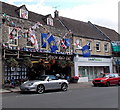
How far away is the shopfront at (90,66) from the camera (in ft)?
86.6

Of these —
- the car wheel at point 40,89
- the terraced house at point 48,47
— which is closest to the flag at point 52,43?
the terraced house at point 48,47

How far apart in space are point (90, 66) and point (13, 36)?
12.8 meters

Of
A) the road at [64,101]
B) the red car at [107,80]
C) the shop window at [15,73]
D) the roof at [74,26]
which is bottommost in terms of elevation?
the road at [64,101]

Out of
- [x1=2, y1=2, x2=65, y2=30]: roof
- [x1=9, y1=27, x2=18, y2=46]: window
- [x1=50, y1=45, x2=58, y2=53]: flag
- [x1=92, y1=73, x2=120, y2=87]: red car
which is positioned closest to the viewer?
[x1=9, y1=27, x2=18, y2=46]: window

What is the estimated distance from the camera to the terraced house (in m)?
19.8

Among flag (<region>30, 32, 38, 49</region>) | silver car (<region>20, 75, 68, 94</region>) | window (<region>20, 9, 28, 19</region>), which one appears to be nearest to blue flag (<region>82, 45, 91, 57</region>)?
flag (<region>30, 32, 38, 49</region>)

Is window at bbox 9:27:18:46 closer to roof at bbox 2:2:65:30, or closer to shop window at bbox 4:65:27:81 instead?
roof at bbox 2:2:65:30

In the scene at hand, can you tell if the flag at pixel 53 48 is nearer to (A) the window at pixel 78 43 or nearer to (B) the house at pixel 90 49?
(B) the house at pixel 90 49

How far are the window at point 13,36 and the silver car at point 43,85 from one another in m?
5.80

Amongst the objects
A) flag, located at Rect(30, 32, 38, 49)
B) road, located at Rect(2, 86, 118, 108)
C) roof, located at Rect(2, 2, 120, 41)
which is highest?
roof, located at Rect(2, 2, 120, 41)

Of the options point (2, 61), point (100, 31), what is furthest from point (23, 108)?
point (100, 31)

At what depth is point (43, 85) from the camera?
50.6 feet

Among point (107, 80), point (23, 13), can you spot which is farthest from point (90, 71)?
point (23, 13)

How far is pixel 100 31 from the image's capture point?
106 feet
